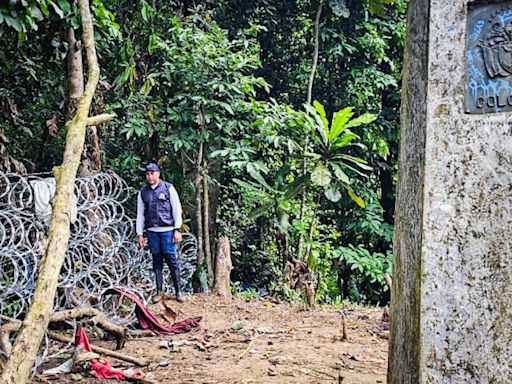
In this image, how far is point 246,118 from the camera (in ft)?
26.4

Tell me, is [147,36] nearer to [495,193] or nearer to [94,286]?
[94,286]

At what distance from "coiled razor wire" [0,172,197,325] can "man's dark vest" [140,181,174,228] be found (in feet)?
0.97

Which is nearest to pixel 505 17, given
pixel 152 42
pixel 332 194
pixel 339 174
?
pixel 339 174

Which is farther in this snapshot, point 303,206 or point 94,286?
point 303,206

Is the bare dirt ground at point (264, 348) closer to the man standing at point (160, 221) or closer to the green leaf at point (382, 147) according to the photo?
the man standing at point (160, 221)

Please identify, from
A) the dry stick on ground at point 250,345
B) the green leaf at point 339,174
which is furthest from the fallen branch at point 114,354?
the green leaf at point 339,174

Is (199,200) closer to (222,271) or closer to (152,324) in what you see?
(222,271)

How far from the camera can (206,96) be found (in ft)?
25.3

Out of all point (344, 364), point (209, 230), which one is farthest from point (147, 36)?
point (344, 364)

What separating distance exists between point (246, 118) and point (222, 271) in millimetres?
2137

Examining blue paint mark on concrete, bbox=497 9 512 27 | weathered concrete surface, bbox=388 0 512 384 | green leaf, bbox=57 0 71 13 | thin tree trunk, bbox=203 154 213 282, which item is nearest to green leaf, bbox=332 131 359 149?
thin tree trunk, bbox=203 154 213 282

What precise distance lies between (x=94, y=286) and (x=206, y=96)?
2.94 metres

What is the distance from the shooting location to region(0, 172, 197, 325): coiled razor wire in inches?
216

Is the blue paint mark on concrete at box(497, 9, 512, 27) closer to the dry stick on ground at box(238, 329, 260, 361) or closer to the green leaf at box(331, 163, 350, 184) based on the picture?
the dry stick on ground at box(238, 329, 260, 361)
